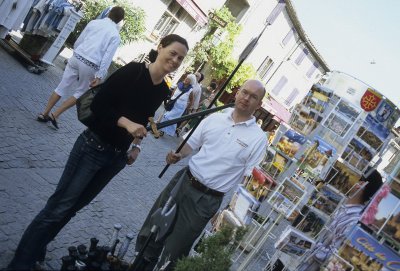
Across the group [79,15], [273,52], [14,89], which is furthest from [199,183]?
[273,52]

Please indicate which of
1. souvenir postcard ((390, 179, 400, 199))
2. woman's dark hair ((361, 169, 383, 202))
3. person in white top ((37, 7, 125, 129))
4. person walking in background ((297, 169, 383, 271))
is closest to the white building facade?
person in white top ((37, 7, 125, 129))

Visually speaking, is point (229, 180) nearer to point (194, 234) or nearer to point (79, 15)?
point (194, 234)

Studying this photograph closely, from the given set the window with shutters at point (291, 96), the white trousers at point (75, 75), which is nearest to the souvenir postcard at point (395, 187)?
the white trousers at point (75, 75)

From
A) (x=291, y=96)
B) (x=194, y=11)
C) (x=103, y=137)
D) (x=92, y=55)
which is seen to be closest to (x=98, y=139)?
(x=103, y=137)

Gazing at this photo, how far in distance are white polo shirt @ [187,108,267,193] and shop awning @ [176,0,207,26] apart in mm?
15157

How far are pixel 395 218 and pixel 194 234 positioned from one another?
5.36 ft

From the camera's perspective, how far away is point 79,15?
875 centimetres

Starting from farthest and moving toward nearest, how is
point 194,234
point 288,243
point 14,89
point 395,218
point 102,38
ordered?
point 14,89 → point 102,38 → point 288,243 → point 194,234 → point 395,218

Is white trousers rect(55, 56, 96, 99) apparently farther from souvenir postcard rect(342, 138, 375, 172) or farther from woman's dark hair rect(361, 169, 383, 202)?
woman's dark hair rect(361, 169, 383, 202)

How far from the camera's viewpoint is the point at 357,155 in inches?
170

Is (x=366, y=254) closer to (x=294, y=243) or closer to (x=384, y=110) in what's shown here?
(x=294, y=243)

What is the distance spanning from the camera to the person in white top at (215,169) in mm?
3316

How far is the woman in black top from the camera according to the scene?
8.57ft

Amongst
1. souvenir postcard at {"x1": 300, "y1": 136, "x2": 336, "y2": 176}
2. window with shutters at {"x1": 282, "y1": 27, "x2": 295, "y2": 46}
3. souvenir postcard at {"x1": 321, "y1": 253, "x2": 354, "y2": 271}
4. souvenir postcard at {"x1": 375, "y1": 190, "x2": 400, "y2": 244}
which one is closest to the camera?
souvenir postcard at {"x1": 375, "y1": 190, "x2": 400, "y2": 244}
